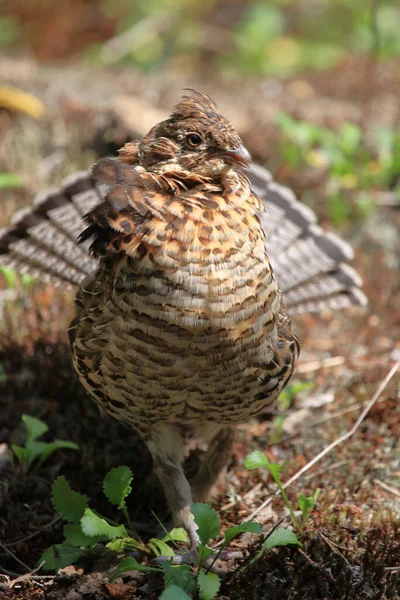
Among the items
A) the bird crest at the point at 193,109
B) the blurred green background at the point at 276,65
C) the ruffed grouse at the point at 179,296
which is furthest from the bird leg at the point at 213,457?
the blurred green background at the point at 276,65

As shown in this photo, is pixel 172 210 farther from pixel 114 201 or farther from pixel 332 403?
pixel 332 403

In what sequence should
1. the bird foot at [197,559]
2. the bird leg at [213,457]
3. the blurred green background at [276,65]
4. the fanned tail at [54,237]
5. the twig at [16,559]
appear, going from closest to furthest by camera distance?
the bird foot at [197,559] < the twig at [16,559] < the bird leg at [213,457] < the fanned tail at [54,237] < the blurred green background at [276,65]

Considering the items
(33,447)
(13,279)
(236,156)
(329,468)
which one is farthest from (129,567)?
(13,279)

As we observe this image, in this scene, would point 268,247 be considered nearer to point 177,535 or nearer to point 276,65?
point 177,535

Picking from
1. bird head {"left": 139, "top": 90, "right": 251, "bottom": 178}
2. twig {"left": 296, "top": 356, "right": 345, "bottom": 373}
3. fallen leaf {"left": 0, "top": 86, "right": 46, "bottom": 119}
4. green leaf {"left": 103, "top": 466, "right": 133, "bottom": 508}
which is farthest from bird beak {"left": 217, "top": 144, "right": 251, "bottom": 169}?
fallen leaf {"left": 0, "top": 86, "right": 46, "bottom": 119}

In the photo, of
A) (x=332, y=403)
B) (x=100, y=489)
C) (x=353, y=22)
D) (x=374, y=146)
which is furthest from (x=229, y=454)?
(x=353, y=22)

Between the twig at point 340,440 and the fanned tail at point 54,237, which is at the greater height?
the fanned tail at point 54,237

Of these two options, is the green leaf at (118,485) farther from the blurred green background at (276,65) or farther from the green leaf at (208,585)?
the blurred green background at (276,65)
